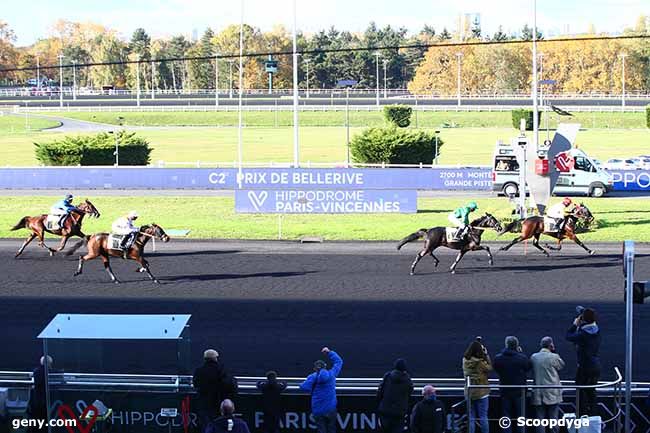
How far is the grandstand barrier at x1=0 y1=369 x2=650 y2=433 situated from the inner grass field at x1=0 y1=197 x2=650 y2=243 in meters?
15.7

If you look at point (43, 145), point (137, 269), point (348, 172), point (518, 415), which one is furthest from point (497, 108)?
point (518, 415)

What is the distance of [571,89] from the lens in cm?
10244

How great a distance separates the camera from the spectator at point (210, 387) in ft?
33.5

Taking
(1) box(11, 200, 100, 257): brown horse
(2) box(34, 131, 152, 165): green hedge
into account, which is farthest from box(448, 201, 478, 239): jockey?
(2) box(34, 131, 152, 165): green hedge

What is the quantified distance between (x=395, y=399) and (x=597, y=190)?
27.7 metres

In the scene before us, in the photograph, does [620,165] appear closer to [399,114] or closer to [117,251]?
[117,251]

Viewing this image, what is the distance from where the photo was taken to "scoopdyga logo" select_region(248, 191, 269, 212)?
2894 centimetres

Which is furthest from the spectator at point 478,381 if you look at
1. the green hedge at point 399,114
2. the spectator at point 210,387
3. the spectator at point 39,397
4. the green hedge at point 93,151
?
the green hedge at point 399,114

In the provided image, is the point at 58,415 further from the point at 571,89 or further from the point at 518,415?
the point at 571,89

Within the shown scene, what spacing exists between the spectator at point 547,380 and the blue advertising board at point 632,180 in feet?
91.2

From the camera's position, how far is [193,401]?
10609 millimetres

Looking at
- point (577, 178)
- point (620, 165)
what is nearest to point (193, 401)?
point (577, 178)

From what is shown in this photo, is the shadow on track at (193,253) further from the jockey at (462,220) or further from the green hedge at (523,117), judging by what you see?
Result: the green hedge at (523,117)

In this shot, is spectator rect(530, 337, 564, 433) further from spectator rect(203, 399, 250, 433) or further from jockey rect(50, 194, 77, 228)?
jockey rect(50, 194, 77, 228)
